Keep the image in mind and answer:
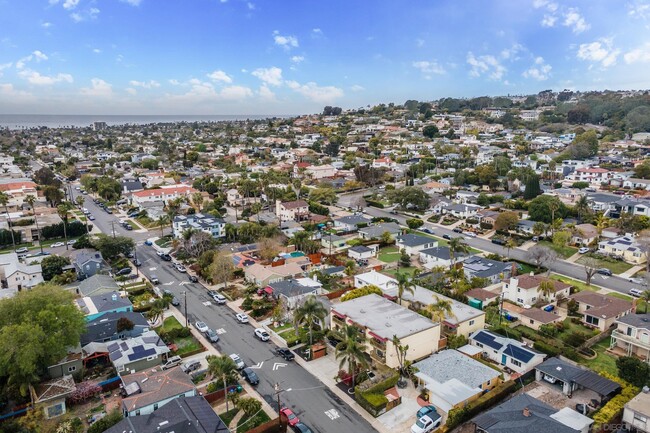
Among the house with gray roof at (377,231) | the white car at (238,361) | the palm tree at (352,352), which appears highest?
the palm tree at (352,352)

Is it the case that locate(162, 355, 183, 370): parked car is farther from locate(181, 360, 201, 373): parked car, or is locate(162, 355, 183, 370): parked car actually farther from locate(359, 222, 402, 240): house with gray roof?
locate(359, 222, 402, 240): house with gray roof

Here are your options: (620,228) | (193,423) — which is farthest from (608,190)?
(193,423)

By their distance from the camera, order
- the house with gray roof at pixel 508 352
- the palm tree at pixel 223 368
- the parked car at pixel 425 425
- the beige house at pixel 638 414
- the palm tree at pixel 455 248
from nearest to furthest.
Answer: the beige house at pixel 638 414 < the parked car at pixel 425 425 < the palm tree at pixel 223 368 < the house with gray roof at pixel 508 352 < the palm tree at pixel 455 248

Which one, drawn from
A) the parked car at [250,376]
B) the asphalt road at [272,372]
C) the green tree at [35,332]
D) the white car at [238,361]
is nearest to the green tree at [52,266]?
the asphalt road at [272,372]

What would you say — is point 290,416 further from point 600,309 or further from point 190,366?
point 600,309

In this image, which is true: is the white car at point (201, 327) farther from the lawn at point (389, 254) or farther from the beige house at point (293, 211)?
the beige house at point (293, 211)

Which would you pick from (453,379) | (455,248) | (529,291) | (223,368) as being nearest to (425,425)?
(453,379)

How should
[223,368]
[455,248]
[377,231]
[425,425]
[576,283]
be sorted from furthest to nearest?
1. [377,231]
2. [455,248]
3. [576,283]
4. [223,368]
5. [425,425]

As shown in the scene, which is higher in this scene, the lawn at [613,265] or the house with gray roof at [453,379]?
the house with gray roof at [453,379]
